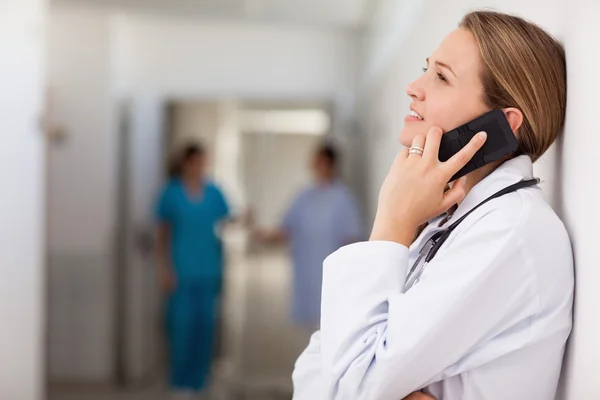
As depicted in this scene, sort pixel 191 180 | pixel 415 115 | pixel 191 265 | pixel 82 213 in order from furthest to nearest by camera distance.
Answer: pixel 82 213 < pixel 191 180 < pixel 191 265 < pixel 415 115

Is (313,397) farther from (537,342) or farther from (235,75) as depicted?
(235,75)

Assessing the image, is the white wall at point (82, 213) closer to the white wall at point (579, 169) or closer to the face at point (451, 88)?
the white wall at point (579, 169)

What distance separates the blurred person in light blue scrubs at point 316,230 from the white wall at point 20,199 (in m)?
1.58

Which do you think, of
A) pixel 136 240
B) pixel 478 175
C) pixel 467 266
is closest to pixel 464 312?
pixel 467 266

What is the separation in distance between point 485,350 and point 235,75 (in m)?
3.57

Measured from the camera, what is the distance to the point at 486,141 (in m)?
0.98

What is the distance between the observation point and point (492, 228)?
2.84 ft

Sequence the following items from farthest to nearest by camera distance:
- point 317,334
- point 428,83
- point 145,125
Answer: point 145,125
point 317,334
point 428,83

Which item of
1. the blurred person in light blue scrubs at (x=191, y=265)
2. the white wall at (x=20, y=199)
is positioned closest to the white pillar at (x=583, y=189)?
the white wall at (x=20, y=199)

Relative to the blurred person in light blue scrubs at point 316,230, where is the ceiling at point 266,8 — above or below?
above

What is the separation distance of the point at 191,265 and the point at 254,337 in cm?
89

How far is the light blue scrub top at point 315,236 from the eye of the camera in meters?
3.69

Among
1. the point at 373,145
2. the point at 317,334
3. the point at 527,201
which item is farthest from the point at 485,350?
the point at 373,145

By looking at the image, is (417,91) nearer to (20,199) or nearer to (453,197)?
(453,197)
